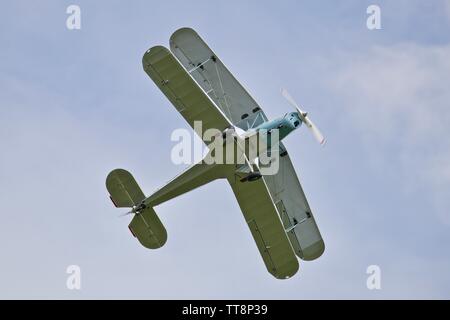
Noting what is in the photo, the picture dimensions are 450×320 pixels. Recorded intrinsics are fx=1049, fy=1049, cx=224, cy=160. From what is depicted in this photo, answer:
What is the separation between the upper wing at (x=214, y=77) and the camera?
138ft

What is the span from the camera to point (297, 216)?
43.8 meters

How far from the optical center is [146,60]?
132 feet

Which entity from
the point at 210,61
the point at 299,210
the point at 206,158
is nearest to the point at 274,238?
the point at 299,210

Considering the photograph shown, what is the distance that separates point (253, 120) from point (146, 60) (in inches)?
195

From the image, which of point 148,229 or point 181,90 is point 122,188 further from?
point 181,90

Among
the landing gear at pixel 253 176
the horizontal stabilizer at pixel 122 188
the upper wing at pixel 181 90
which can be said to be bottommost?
the landing gear at pixel 253 176

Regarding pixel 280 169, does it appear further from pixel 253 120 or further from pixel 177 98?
pixel 177 98

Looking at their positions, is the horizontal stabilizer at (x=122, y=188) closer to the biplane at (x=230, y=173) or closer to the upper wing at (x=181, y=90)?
the biplane at (x=230, y=173)

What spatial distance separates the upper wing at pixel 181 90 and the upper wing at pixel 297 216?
4309 mm

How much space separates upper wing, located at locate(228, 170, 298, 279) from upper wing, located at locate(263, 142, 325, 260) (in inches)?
51.9

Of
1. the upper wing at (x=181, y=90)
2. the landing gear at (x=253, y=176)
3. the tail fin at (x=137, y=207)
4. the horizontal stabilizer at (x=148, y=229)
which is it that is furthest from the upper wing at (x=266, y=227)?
the tail fin at (x=137, y=207)

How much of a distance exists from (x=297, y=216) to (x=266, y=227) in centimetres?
181

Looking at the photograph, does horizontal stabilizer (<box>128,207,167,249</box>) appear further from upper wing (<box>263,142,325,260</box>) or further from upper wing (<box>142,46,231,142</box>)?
upper wing (<box>263,142,325,260</box>)

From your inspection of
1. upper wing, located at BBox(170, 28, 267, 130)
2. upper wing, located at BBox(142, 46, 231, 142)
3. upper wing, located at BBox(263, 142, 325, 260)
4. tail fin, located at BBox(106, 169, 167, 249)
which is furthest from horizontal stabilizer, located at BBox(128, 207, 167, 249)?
upper wing, located at BBox(170, 28, 267, 130)
